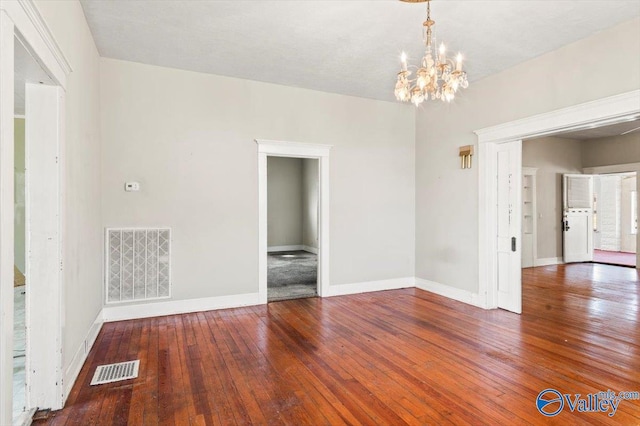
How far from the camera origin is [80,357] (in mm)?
3072

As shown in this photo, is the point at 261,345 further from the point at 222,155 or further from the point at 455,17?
the point at 455,17

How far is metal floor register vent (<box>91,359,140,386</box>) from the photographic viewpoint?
2.86 m

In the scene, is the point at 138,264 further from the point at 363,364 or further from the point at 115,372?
the point at 363,364

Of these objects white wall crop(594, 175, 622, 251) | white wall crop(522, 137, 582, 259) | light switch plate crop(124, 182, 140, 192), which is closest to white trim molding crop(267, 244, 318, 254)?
white wall crop(522, 137, 582, 259)

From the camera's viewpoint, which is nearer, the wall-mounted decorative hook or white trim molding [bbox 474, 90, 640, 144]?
white trim molding [bbox 474, 90, 640, 144]

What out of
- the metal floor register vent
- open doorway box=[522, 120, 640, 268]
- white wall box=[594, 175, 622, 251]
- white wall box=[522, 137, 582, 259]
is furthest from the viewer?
white wall box=[594, 175, 622, 251]

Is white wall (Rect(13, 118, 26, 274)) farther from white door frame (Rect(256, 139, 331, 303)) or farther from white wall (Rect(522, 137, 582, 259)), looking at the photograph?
white wall (Rect(522, 137, 582, 259))

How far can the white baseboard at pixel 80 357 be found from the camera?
→ 2639 millimetres

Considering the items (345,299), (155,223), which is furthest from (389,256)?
(155,223)

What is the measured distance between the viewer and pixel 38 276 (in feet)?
7.69

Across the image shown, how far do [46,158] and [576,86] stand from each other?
4980mm

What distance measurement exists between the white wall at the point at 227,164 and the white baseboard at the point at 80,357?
997 millimetres

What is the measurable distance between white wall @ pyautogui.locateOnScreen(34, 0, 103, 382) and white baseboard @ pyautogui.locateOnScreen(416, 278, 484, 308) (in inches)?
186

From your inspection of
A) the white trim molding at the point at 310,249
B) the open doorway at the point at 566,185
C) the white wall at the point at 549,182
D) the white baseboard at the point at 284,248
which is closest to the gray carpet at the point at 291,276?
the white trim molding at the point at 310,249
